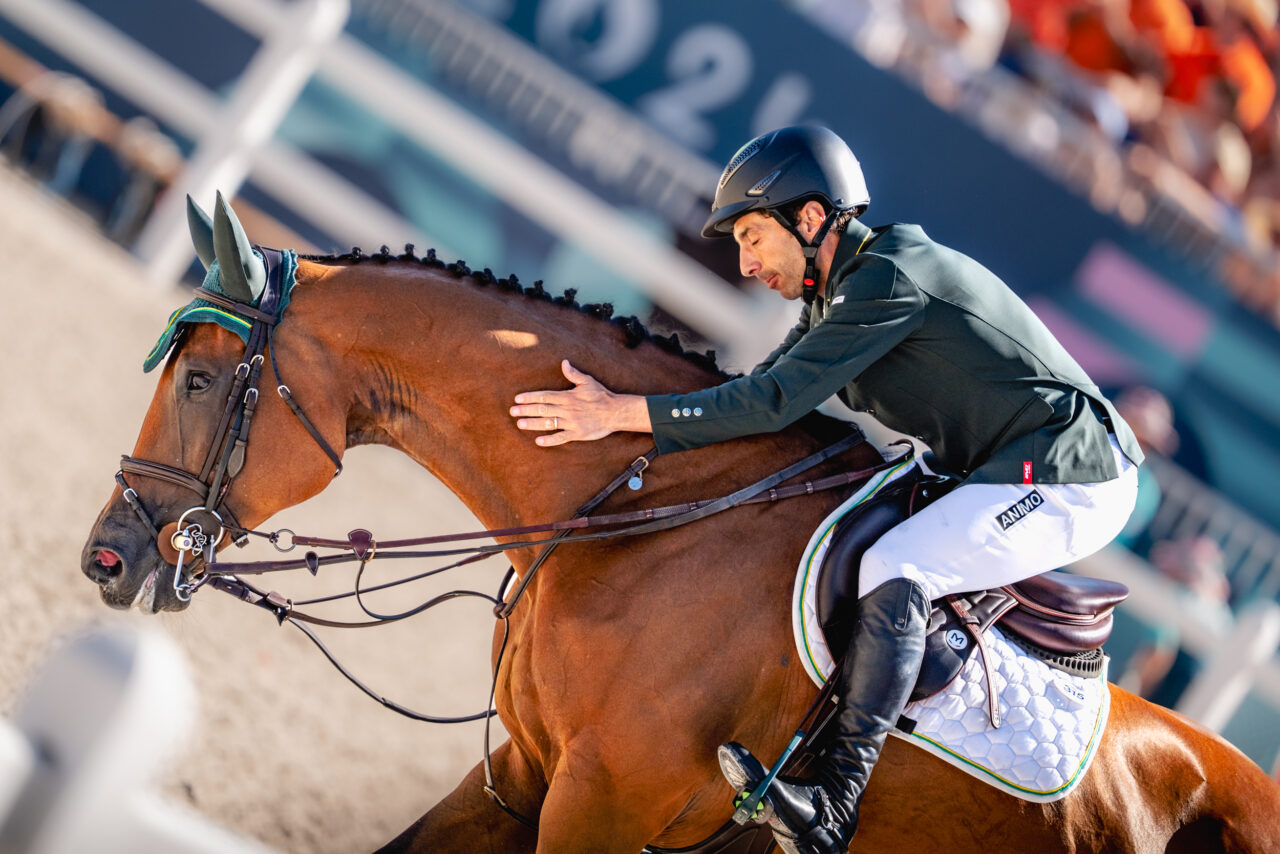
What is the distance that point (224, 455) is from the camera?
112 inches

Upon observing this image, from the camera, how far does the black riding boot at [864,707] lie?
2.62m

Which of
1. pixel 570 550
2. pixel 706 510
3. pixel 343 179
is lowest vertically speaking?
pixel 343 179

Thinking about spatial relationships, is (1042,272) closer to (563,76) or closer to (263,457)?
(563,76)

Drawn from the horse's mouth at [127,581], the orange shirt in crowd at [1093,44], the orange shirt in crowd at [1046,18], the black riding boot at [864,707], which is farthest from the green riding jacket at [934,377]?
the orange shirt in crowd at [1093,44]

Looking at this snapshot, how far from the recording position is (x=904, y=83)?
26.6ft

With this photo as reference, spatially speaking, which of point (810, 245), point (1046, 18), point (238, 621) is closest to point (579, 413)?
point (810, 245)

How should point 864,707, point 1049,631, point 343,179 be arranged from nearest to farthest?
point 864,707, point 1049,631, point 343,179

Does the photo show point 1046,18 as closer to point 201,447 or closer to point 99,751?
point 201,447

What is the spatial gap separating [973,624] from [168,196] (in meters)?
8.17

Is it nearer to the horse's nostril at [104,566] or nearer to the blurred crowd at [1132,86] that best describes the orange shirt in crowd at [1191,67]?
the blurred crowd at [1132,86]

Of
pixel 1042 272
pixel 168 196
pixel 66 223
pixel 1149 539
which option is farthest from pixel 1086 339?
pixel 66 223

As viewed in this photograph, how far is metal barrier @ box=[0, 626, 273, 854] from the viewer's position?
119 centimetres

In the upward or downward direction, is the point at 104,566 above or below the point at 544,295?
below

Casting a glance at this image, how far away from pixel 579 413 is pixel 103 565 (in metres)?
1.37
